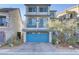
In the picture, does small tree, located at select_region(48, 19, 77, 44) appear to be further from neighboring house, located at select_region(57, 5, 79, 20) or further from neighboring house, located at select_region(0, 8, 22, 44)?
neighboring house, located at select_region(0, 8, 22, 44)

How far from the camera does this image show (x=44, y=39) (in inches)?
650

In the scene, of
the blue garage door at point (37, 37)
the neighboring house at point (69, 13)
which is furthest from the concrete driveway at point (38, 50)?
the neighboring house at point (69, 13)

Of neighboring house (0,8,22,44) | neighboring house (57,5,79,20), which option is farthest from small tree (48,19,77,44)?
neighboring house (0,8,22,44)

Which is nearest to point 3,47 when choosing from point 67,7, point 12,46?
point 12,46

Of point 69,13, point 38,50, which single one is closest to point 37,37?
point 38,50

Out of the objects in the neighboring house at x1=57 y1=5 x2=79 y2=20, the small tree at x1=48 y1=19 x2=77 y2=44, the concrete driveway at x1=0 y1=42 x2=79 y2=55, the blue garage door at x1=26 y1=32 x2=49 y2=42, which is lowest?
the concrete driveway at x1=0 y1=42 x2=79 y2=55

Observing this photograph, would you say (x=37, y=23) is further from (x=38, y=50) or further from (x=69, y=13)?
(x=69, y=13)

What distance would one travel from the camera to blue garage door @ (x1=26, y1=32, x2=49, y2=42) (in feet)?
54.1

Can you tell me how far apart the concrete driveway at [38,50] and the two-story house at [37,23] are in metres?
0.09

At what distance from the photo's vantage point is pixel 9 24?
16500 millimetres

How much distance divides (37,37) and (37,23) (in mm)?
243

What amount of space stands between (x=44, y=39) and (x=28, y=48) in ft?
1.05

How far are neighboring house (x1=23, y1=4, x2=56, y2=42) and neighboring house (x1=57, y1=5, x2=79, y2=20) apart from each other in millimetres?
227
